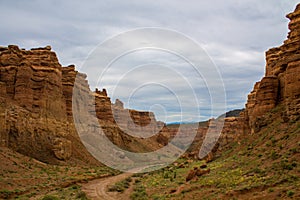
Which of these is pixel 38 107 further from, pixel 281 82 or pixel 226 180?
pixel 226 180

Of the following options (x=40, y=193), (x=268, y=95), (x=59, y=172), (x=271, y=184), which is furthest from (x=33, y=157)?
(x=271, y=184)

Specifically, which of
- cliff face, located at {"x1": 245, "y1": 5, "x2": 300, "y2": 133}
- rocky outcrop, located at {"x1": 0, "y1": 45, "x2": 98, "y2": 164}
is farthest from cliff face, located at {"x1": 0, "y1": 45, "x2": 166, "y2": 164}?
cliff face, located at {"x1": 245, "y1": 5, "x2": 300, "y2": 133}

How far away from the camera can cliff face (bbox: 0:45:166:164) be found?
157ft

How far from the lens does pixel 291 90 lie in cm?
3161

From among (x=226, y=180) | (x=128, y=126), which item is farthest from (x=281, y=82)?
(x=128, y=126)

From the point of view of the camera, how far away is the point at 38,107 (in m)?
54.3

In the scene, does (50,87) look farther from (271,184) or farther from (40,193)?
(271,184)

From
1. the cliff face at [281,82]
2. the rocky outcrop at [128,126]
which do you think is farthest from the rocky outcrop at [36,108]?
the cliff face at [281,82]

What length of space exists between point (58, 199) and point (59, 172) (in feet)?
65.9

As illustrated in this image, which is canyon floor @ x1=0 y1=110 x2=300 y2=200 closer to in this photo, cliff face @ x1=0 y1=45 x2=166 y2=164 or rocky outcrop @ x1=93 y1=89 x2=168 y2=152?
cliff face @ x1=0 y1=45 x2=166 y2=164

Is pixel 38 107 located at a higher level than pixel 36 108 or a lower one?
higher

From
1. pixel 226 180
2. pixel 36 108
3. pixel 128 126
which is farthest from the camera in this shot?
pixel 128 126

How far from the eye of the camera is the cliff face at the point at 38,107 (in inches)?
1886

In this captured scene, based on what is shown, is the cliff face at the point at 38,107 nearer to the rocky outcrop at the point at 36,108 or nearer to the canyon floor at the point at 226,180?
the rocky outcrop at the point at 36,108
